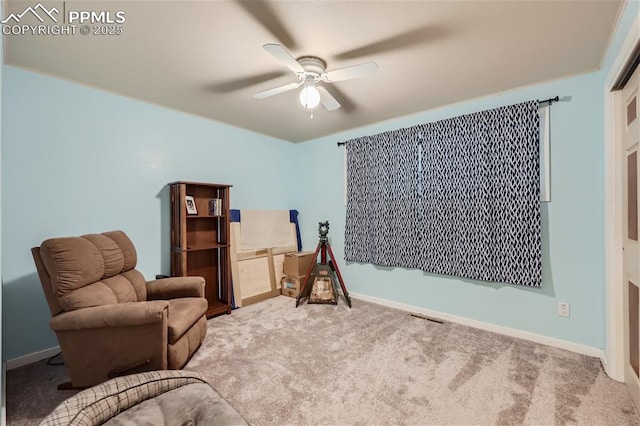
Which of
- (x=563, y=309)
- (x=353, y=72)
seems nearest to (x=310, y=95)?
(x=353, y=72)

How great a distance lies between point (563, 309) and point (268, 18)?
3242 mm

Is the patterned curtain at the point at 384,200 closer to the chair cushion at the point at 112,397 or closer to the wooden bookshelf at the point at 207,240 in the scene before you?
the wooden bookshelf at the point at 207,240

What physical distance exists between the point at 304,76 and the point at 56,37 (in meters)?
1.67

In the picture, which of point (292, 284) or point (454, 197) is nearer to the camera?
point (454, 197)

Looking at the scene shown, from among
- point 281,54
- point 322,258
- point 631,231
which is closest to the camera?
point 281,54

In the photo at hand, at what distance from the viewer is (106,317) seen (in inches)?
68.9

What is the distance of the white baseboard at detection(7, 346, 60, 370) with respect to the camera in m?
2.16

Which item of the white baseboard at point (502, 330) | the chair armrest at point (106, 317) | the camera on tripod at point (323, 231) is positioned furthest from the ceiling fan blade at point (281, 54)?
the white baseboard at point (502, 330)

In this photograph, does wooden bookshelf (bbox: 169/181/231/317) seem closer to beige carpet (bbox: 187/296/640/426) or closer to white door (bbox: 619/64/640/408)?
beige carpet (bbox: 187/296/640/426)

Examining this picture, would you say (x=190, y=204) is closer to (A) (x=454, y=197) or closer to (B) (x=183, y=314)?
(B) (x=183, y=314)

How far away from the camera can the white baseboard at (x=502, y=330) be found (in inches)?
91.0

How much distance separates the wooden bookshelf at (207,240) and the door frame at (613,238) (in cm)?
341

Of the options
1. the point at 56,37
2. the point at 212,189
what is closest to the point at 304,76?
the point at 56,37

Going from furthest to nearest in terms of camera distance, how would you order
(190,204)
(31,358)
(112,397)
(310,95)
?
(190,204) < (31,358) < (310,95) < (112,397)
